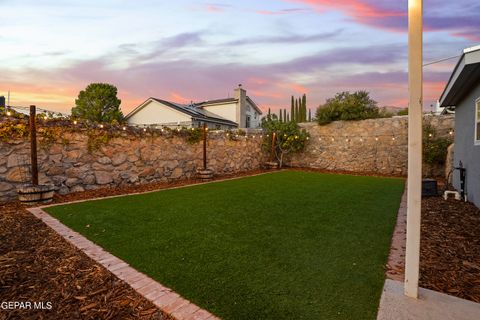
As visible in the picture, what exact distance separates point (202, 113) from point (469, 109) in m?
20.6

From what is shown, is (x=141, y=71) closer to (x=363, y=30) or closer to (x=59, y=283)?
(x=363, y=30)

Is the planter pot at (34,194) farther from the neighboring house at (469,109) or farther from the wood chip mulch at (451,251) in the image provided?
the neighboring house at (469,109)

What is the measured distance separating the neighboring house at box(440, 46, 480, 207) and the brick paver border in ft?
17.3

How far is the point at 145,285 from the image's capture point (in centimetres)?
213

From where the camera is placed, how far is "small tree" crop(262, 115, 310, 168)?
1289 centimetres

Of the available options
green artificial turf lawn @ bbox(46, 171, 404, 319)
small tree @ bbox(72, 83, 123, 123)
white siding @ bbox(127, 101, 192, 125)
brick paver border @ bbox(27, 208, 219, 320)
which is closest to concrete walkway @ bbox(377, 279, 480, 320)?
green artificial turf lawn @ bbox(46, 171, 404, 319)

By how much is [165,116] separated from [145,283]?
69.2 ft

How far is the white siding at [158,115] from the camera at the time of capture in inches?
823

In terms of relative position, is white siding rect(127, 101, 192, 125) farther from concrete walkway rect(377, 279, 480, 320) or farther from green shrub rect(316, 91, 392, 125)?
concrete walkway rect(377, 279, 480, 320)

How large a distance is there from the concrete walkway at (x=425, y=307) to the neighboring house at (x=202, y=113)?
18.7 meters

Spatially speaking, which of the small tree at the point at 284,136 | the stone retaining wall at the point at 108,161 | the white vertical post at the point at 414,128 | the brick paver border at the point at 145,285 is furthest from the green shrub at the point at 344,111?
the brick paver border at the point at 145,285

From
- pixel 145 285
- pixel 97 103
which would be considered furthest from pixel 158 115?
pixel 145 285

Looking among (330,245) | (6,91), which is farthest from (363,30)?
(6,91)

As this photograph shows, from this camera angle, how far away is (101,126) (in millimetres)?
6488
